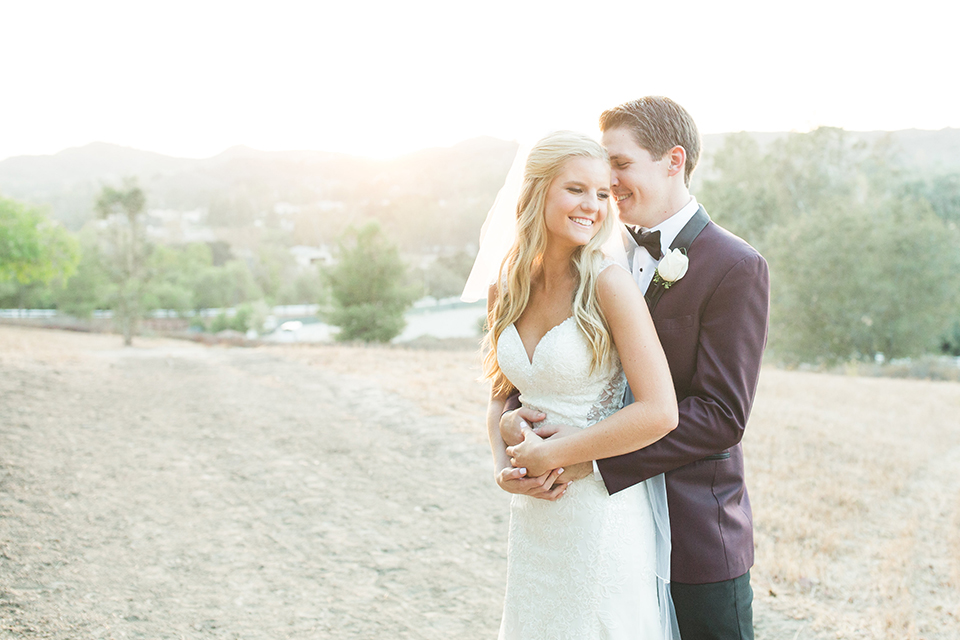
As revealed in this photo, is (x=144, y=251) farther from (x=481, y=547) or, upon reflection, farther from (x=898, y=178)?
(x=898, y=178)

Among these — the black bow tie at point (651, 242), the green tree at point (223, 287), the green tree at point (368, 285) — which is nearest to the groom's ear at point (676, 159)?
the black bow tie at point (651, 242)

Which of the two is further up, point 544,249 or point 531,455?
point 544,249

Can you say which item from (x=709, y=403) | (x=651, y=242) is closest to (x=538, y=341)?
(x=651, y=242)

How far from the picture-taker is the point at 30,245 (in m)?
13.8

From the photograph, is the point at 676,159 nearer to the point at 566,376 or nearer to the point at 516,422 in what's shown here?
the point at 566,376

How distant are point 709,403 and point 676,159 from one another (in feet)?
2.79

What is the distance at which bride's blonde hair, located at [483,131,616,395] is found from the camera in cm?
228

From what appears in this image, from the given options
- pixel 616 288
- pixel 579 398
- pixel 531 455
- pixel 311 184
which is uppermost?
pixel 311 184

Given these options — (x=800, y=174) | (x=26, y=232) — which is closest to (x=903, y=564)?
(x=26, y=232)

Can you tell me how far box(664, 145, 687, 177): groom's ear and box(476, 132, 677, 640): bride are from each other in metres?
0.23

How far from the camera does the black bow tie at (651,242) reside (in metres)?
2.38

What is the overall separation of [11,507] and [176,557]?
5.08 feet

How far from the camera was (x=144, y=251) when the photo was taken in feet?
79.1

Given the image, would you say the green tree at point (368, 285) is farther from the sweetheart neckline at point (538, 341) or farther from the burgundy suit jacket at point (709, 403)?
the burgundy suit jacket at point (709, 403)
